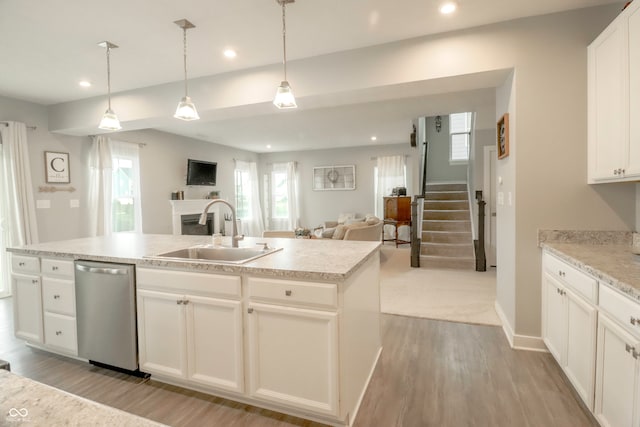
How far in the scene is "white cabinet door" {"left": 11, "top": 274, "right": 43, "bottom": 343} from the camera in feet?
8.34

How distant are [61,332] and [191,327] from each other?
4.32 feet

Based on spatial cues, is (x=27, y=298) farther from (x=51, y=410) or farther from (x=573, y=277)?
(x=573, y=277)

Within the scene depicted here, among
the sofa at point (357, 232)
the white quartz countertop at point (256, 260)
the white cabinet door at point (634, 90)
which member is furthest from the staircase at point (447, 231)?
the white cabinet door at point (634, 90)

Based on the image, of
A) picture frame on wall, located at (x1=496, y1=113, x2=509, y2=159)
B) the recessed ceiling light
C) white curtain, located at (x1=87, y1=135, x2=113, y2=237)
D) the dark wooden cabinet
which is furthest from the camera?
the dark wooden cabinet

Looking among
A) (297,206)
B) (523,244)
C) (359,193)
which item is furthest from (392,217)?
(523,244)

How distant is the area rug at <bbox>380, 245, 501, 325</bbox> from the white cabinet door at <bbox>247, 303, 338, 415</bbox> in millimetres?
1980

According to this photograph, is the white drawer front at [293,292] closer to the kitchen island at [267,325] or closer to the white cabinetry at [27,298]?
the kitchen island at [267,325]

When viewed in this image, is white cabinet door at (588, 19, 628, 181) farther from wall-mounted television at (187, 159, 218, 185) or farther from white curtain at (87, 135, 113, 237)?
wall-mounted television at (187, 159, 218, 185)

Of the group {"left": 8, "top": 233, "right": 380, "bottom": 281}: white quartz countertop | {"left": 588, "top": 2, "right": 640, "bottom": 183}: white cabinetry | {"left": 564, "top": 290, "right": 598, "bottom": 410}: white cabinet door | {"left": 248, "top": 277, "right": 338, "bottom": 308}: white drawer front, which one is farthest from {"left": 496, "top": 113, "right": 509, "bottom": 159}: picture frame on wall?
{"left": 248, "top": 277, "right": 338, "bottom": 308}: white drawer front

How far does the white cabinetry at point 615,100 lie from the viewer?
1.83 metres

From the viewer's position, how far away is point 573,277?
6.23 feet

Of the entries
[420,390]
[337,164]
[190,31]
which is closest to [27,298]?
[190,31]

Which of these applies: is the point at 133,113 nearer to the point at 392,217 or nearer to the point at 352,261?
the point at 352,261

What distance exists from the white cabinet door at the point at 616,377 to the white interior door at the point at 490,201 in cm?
413
